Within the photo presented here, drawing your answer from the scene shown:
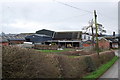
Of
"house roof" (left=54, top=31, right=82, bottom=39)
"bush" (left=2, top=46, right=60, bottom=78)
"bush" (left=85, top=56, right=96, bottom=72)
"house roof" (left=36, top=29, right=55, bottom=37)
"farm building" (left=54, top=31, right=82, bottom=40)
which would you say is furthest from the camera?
"house roof" (left=36, top=29, right=55, bottom=37)

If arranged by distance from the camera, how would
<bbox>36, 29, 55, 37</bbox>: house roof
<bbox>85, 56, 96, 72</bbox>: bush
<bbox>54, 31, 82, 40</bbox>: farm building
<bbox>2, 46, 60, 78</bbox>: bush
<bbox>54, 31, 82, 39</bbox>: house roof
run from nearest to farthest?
<bbox>2, 46, 60, 78</bbox>: bush → <bbox>85, 56, 96, 72</bbox>: bush → <bbox>54, 31, 82, 40</bbox>: farm building → <bbox>54, 31, 82, 39</bbox>: house roof → <bbox>36, 29, 55, 37</bbox>: house roof

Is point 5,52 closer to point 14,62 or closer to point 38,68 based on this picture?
point 14,62

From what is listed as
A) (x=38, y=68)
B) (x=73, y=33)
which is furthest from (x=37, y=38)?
(x=38, y=68)

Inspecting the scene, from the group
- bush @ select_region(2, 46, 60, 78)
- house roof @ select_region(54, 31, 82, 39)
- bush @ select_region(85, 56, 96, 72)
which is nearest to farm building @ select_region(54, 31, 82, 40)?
house roof @ select_region(54, 31, 82, 39)

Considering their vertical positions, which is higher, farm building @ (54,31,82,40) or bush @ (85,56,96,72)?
farm building @ (54,31,82,40)

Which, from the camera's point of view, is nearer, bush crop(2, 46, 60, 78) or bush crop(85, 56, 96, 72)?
bush crop(2, 46, 60, 78)

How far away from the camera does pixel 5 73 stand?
664 centimetres

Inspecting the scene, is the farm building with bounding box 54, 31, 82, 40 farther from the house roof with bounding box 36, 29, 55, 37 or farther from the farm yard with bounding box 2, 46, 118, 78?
the farm yard with bounding box 2, 46, 118, 78

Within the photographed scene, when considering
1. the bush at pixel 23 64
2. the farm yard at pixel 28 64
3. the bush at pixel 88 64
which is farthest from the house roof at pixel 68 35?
the bush at pixel 23 64

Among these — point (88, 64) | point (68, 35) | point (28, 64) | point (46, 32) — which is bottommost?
point (88, 64)

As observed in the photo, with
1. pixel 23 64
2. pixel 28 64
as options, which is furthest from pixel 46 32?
pixel 23 64

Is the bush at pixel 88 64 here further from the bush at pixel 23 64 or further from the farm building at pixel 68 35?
the farm building at pixel 68 35

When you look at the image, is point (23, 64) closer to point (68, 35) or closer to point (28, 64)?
point (28, 64)

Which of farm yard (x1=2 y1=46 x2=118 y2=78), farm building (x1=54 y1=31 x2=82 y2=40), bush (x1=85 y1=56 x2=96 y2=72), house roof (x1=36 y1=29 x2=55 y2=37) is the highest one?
house roof (x1=36 y1=29 x2=55 y2=37)
